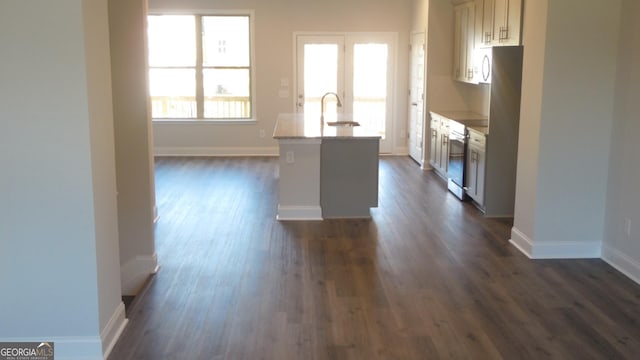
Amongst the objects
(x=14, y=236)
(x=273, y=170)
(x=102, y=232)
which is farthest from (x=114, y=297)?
(x=273, y=170)

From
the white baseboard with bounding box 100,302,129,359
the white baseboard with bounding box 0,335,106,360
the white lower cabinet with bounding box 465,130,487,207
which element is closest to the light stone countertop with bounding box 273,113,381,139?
the white lower cabinet with bounding box 465,130,487,207

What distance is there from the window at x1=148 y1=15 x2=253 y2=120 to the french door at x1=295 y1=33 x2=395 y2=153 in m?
0.97

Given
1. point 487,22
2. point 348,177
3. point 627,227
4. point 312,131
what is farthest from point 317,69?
point 627,227

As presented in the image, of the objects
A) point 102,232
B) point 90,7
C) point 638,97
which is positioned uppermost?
point 90,7

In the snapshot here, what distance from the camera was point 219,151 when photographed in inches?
435

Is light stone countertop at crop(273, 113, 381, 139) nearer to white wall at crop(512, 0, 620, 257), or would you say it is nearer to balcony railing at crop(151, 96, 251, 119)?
white wall at crop(512, 0, 620, 257)

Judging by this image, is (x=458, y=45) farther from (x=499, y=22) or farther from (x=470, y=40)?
(x=499, y=22)

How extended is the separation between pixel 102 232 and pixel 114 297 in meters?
0.49

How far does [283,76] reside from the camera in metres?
10.8

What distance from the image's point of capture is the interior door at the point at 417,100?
32.0 feet

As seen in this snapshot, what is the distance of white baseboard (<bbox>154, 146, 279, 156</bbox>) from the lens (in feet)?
36.0

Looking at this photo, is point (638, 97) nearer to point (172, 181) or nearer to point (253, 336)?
point (253, 336)

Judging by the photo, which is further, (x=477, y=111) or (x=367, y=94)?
(x=367, y=94)

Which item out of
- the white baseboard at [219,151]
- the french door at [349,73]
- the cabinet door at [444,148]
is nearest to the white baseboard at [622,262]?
the cabinet door at [444,148]
